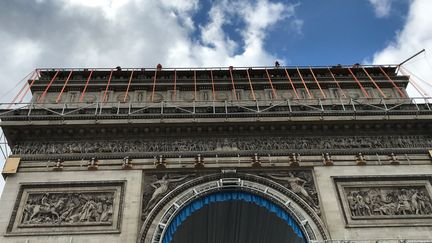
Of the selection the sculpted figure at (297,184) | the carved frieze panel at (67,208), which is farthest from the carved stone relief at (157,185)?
the sculpted figure at (297,184)

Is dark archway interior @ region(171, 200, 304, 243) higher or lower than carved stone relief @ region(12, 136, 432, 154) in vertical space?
lower

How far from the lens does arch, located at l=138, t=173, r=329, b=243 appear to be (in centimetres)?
1471

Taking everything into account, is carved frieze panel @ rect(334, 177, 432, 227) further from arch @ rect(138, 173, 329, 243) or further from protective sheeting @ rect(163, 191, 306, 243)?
protective sheeting @ rect(163, 191, 306, 243)

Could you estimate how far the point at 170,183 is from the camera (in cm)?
1600

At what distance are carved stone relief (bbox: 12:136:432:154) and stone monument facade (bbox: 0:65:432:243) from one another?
0.05 meters

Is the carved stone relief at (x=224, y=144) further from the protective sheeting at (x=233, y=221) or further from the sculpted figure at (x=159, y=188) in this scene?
the protective sheeting at (x=233, y=221)

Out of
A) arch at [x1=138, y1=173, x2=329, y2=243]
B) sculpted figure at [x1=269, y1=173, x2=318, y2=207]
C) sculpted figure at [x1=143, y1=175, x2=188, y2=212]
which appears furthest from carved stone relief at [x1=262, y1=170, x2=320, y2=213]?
sculpted figure at [x1=143, y1=175, x2=188, y2=212]

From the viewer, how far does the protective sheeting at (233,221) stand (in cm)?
1585

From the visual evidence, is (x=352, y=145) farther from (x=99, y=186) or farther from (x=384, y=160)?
(x=99, y=186)

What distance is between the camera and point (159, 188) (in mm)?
15750

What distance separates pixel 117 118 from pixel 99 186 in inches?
117

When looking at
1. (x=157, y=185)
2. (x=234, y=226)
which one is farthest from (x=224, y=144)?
(x=234, y=226)

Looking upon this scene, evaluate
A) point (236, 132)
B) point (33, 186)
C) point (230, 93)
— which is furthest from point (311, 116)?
point (33, 186)

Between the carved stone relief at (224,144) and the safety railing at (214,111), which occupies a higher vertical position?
the safety railing at (214,111)
